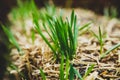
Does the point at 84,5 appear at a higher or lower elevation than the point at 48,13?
higher

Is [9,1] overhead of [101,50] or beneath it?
overhead

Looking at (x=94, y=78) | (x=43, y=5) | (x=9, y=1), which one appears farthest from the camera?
(x=43, y=5)

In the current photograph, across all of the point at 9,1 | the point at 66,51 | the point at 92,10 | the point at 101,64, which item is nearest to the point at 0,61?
the point at 66,51

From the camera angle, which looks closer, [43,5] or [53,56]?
[53,56]

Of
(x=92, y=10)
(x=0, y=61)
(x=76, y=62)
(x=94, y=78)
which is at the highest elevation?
(x=92, y=10)

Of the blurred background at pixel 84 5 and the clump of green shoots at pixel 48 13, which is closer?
the clump of green shoots at pixel 48 13

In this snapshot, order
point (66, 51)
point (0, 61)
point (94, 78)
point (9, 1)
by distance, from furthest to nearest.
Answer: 1. point (9, 1)
2. point (0, 61)
3. point (66, 51)
4. point (94, 78)

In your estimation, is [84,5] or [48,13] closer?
[48,13]

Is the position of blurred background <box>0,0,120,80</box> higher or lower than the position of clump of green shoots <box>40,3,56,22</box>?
higher

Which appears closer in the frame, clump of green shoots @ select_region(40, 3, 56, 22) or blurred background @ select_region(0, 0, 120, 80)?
clump of green shoots @ select_region(40, 3, 56, 22)

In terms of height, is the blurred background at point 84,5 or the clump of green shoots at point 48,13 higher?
the blurred background at point 84,5

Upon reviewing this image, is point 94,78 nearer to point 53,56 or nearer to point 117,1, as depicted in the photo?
point 53,56
